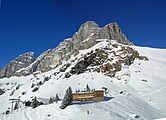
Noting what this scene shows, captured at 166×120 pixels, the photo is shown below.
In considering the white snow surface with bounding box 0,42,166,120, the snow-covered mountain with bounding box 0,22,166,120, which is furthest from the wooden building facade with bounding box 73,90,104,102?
the snow-covered mountain with bounding box 0,22,166,120

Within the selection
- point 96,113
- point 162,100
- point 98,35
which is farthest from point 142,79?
point 98,35

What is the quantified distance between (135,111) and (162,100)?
15.6 meters

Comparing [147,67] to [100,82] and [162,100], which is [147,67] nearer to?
[100,82]

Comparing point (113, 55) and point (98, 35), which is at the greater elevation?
point (98, 35)

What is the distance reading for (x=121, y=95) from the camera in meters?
65.8

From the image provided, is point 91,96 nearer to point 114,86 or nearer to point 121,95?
point 121,95

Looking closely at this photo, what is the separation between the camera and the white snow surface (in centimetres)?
4631

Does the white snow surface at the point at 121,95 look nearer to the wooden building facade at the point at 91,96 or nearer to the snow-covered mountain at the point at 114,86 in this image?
the snow-covered mountain at the point at 114,86

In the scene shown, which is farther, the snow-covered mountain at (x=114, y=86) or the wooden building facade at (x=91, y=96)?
the wooden building facade at (x=91, y=96)

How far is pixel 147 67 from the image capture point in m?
97.0

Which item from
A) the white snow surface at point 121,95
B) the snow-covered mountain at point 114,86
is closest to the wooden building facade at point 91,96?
the white snow surface at point 121,95

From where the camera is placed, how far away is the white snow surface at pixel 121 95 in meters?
46.3

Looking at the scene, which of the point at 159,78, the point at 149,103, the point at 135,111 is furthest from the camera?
the point at 159,78

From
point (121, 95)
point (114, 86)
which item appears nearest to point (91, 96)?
point (121, 95)
